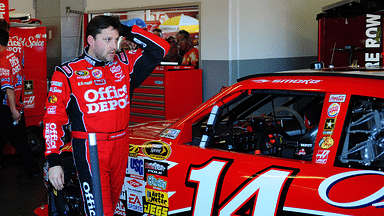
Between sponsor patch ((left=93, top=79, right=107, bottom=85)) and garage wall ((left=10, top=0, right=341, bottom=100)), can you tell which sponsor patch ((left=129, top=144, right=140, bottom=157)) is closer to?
sponsor patch ((left=93, top=79, right=107, bottom=85))

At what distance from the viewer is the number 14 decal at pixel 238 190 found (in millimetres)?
2711

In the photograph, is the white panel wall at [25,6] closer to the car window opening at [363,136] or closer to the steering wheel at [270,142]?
the steering wheel at [270,142]

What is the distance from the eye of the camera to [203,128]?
3254mm

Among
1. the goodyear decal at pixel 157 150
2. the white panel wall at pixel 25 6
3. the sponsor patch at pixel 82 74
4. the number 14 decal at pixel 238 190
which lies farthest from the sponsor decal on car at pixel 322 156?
the white panel wall at pixel 25 6

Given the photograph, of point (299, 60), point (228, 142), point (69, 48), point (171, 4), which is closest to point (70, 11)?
point (69, 48)

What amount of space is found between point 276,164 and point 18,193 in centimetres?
354

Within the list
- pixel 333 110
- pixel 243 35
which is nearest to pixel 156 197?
pixel 333 110

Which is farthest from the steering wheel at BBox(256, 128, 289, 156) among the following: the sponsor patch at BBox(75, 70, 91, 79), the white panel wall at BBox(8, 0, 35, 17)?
the white panel wall at BBox(8, 0, 35, 17)

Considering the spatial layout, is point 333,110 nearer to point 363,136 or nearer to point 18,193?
point 363,136

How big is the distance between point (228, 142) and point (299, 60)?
6828 millimetres

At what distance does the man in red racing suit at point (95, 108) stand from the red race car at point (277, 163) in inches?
13.6

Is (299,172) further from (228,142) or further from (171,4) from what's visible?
(171,4)

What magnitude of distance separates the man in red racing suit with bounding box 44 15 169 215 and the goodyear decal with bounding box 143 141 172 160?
28 cm

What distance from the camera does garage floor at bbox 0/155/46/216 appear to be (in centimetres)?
479
